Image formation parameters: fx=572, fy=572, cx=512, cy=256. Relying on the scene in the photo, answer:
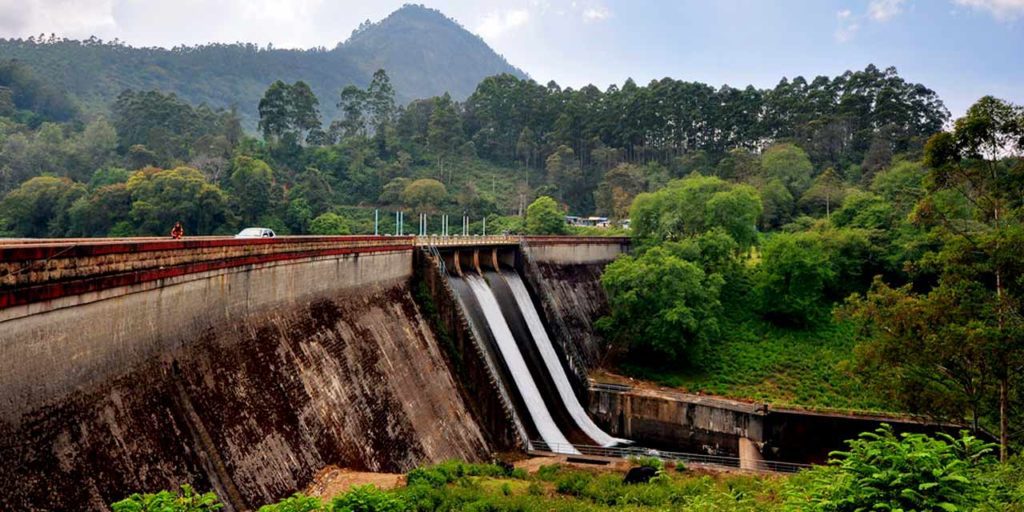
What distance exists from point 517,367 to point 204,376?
620 inches

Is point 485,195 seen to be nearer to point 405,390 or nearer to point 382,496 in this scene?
point 405,390

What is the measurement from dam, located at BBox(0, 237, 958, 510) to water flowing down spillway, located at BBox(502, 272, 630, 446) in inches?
6.1

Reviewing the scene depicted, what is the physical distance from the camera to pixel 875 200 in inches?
1933

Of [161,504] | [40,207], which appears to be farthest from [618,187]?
[161,504]

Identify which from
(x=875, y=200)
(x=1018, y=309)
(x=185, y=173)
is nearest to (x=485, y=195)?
(x=185, y=173)

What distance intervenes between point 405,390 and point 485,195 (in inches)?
2341

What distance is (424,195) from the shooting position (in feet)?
232

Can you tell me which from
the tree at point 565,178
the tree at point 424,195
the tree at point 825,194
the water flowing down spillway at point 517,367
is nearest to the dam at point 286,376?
the water flowing down spillway at point 517,367

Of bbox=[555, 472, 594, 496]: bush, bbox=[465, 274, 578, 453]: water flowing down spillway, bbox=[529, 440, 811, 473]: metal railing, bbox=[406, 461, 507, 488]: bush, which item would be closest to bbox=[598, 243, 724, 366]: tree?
bbox=[529, 440, 811, 473]: metal railing

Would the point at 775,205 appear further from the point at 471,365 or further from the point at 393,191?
the point at 471,365

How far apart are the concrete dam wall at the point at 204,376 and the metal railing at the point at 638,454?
130 inches

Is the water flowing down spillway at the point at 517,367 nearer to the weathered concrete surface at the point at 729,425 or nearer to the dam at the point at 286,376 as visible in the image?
the dam at the point at 286,376

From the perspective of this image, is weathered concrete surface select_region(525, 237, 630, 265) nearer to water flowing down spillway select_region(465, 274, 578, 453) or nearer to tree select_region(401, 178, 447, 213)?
water flowing down spillway select_region(465, 274, 578, 453)

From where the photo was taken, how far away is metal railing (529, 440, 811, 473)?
23328mm
